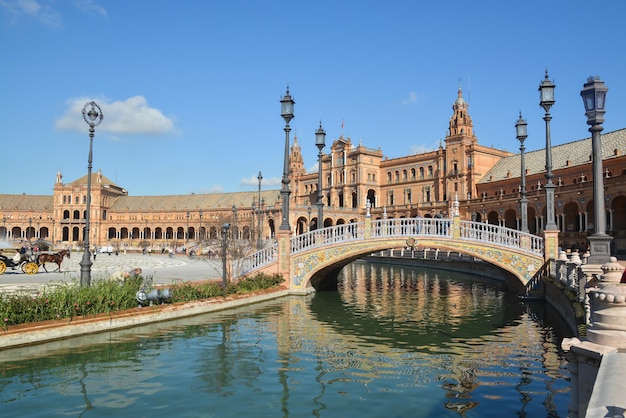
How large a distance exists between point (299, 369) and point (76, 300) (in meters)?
6.68

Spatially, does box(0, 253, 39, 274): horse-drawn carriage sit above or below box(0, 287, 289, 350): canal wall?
above

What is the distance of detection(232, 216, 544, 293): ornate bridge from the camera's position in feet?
Answer: 70.8

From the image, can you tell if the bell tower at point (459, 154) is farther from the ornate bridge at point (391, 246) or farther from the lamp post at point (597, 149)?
the lamp post at point (597, 149)

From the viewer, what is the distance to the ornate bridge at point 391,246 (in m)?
21.6

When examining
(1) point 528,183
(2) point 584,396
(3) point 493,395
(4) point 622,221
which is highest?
(1) point 528,183

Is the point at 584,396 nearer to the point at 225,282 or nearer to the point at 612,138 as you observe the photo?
the point at 225,282

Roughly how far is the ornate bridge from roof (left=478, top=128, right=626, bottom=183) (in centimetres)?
3778

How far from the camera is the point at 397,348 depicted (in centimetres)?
1323

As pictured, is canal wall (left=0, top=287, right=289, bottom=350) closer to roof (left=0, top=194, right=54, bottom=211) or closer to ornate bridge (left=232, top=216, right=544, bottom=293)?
ornate bridge (left=232, top=216, right=544, bottom=293)

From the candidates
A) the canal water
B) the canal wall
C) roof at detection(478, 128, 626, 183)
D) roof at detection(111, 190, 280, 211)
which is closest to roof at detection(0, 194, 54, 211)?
roof at detection(111, 190, 280, 211)

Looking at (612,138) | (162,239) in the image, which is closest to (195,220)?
(162,239)

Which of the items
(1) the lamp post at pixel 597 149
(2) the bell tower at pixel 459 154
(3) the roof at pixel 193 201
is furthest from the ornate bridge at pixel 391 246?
(3) the roof at pixel 193 201

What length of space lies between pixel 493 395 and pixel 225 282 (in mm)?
12275

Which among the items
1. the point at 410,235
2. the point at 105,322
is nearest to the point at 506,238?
the point at 410,235
